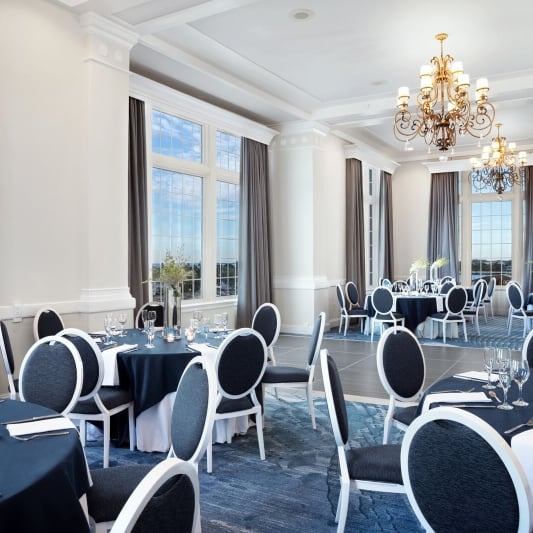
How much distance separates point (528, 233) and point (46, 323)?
11.4 metres

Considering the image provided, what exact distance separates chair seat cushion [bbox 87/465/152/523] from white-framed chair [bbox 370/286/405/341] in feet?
23.6

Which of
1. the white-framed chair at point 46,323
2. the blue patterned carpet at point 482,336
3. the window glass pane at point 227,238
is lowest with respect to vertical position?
the blue patterned carpet at point 482,336

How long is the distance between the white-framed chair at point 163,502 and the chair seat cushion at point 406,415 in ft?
7.39

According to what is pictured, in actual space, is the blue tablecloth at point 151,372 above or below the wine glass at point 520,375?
below

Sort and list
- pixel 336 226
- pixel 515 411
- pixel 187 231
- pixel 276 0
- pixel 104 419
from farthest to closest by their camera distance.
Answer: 1. pixel 336 226
2. pixel 187 231
3. pixel 276 0
4. pixel 104 419
5. pixel 515 411

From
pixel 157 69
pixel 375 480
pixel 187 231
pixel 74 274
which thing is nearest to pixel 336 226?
pixel 187 231

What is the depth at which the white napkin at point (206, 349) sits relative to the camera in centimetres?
402

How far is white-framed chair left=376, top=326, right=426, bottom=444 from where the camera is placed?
3.48 metres

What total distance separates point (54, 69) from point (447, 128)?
163 inches

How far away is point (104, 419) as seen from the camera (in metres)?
3.66

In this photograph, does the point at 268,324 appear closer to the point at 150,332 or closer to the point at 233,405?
the point at 150,332

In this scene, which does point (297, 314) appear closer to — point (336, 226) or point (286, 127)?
point (336, 226)

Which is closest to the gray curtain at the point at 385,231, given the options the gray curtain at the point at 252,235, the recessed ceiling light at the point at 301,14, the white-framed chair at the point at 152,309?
the gray curtain at the point at 252,235

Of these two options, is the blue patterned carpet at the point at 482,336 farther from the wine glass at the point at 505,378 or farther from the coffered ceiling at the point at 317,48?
the wine glass at the point at 505,378
